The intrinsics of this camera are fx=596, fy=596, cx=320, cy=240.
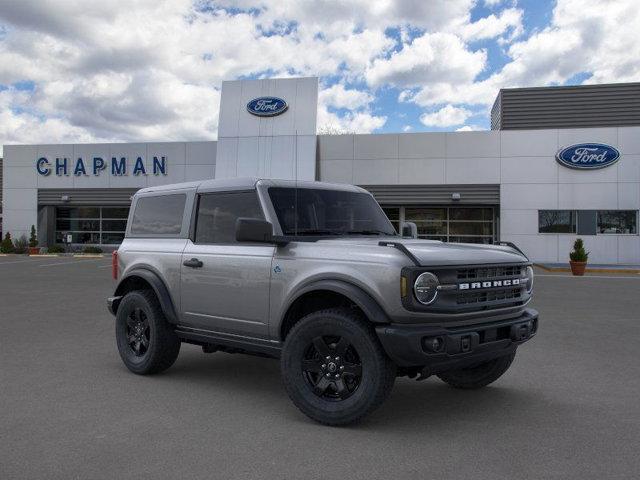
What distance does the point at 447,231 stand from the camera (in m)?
29.8

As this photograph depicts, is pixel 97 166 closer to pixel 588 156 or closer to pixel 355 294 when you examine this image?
pixel 588 156

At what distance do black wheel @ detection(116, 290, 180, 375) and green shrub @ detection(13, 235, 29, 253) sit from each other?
2957 centimetres

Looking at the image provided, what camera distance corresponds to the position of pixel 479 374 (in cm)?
553

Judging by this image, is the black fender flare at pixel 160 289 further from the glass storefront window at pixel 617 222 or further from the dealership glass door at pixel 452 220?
the glass storefront window at pixel 617 222

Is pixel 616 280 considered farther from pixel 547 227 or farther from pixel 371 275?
pixel 371 275

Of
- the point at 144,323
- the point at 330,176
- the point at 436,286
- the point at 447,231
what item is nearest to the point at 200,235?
the point at 144,323

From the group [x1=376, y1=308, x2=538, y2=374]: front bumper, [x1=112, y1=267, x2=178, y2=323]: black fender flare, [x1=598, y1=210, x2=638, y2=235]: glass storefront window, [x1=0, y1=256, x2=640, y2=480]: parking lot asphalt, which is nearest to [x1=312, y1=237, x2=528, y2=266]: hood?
[x1=376, y1=308, x2=538, y2=374]: front bumper

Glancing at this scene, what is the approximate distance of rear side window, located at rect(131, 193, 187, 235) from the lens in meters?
6.05

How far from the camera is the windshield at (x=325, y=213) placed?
528cm

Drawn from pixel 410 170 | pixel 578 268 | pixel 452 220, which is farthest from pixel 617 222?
pixel 410 170

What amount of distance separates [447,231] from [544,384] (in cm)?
2447

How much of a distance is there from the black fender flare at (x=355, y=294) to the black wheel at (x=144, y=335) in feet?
6.23

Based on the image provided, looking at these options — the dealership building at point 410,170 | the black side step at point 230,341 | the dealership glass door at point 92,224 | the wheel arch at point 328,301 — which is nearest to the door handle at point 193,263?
the black side step at point 230,341

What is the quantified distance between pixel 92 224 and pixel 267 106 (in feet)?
43.8
